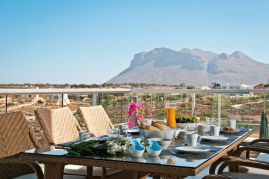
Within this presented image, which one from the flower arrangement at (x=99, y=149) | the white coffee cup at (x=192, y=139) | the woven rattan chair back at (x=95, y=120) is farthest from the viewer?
the woven rattan chair back at (x=95, y=120)

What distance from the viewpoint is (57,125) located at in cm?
326

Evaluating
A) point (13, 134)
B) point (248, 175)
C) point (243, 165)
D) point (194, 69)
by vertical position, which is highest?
point (194, 69)

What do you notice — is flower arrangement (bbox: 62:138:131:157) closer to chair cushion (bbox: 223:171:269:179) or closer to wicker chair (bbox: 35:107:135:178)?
wicker chair (bbox: 35:107:135:178)

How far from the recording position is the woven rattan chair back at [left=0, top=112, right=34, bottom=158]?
2.72 meters

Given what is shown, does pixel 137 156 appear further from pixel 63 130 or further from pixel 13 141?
pixel 63 130

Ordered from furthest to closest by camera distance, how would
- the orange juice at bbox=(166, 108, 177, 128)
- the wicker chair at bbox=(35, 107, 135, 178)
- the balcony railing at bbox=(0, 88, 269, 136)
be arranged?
1. the balcony railing at bbox=(0, 88, 269, 136)
2. the orange juice at bbox=(166, 108, 177, 128)
3. the wicker chair at bbox=(35, 107, 135, 178)

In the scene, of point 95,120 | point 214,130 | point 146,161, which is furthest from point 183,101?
point 146,161

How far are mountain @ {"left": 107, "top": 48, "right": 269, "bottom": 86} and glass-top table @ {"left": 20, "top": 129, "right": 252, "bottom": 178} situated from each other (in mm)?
50142

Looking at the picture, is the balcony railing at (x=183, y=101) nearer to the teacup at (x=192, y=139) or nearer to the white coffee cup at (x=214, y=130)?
the white coffee cup at (x=214, y=130)

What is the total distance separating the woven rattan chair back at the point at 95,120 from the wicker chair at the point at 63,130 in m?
0.13

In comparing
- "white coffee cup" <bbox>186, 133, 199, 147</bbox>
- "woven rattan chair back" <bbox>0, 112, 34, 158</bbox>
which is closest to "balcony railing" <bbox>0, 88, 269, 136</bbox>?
"woven rattan chair back" <bbox>0, 112, 34, 158</bbox>

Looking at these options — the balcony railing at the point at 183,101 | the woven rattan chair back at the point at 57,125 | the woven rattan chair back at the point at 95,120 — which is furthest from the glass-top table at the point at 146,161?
the balcony railing at the point at 183,101

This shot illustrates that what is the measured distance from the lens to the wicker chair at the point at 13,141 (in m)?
2.63

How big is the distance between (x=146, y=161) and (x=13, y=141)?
1.15 m
